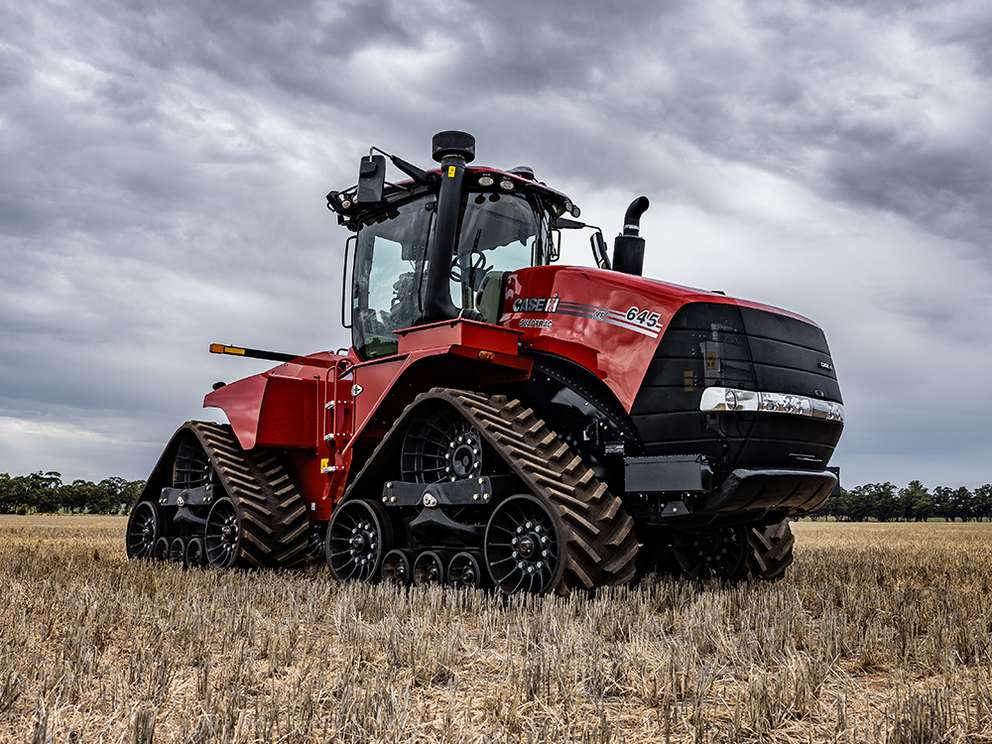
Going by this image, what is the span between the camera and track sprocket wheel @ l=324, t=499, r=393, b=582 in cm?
775

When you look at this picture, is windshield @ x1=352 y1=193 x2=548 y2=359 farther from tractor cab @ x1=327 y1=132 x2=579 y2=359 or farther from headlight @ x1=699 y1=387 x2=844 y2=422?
headlight @ x1=699 y1=387 x2=844 y2=422

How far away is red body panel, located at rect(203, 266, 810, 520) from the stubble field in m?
1.79

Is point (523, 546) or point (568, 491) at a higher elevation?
point (568, 491)

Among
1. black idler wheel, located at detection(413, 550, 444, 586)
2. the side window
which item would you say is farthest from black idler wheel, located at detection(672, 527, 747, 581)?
the side window

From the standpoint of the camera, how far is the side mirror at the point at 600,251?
8.73 metres

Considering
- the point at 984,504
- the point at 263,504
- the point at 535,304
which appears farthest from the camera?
the point at 984,504

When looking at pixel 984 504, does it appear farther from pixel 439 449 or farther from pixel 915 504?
pixel 439 449

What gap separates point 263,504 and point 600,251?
14.1 ft

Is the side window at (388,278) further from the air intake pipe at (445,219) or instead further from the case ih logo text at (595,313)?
the case ih logo text at (595,313)

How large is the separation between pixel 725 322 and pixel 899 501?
77918 millimetres

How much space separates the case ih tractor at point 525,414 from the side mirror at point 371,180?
2 cm

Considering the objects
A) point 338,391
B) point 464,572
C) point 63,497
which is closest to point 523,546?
point 464,572

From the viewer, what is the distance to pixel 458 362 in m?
7.52

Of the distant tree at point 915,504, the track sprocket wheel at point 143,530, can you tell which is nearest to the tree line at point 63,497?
the track sprocket wheel at point 143,530
